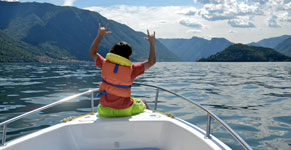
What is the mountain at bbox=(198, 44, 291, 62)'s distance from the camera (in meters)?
140

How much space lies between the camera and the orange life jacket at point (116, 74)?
11.3 feet

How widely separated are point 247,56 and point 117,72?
155165 millimetres

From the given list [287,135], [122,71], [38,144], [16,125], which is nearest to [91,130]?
[38,144]

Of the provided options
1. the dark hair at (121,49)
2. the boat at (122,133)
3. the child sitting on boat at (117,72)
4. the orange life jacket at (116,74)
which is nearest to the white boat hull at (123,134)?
the boat at (122,133)

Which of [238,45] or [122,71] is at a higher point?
[238,45]

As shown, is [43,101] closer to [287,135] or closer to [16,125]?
[16,125]

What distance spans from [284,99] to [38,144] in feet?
35.4

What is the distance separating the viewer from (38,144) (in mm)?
2988

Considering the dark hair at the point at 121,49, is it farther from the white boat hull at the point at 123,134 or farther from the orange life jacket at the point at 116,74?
the white boat hull at the point at 123,134

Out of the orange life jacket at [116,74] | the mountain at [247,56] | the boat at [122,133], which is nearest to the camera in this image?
the boat at [122,133]

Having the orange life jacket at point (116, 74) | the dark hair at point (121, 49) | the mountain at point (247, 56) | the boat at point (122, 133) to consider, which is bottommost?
the boat at point (122, 133)

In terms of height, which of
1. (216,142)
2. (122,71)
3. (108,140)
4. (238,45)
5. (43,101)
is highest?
(238,45)

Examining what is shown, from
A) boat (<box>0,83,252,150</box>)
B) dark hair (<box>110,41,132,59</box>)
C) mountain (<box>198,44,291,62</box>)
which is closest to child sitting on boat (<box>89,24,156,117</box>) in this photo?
dark hair (<box>110,41,132,59</box>)

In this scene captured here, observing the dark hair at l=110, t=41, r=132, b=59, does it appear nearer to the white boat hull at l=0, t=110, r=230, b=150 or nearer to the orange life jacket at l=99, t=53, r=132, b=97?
the orange life jacket at l=99, t=53, r=132, b=97
